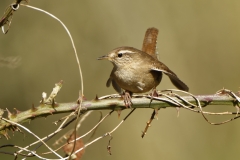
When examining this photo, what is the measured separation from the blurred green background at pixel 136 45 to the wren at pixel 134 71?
53.7 inches

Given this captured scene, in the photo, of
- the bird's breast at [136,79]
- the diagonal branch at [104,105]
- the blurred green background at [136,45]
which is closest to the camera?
the diagonal branch at [104,105]

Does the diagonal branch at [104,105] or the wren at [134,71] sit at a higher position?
the wren at [134,71]

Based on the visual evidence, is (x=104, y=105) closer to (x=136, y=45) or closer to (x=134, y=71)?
(x=134, y=71)

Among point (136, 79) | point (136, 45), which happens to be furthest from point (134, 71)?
point (136, 45)

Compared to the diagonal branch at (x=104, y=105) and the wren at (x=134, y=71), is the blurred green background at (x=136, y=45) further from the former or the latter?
the diagonal branch at (x=104, y=105)

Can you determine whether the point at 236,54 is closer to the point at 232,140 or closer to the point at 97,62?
the point at 232,140

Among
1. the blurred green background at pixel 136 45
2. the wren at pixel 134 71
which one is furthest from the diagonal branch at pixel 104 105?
the blurred green background at pixel 136 45

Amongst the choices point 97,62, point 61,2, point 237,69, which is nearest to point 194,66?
point 237,69

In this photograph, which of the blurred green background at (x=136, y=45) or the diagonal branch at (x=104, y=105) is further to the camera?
the blurred green background at (x=136, y=45)

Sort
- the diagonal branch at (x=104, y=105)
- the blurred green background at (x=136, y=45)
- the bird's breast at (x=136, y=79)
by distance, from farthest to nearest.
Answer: the blurred green background at (x=136, y=45)
the bird's breast at (x=136, y=79)
the diagonal branch at (x=104, y=105)

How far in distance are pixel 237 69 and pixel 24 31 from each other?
2.21 m

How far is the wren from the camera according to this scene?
2564 millimetres

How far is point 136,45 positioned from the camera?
437 cm

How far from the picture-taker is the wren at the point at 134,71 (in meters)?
2.56
